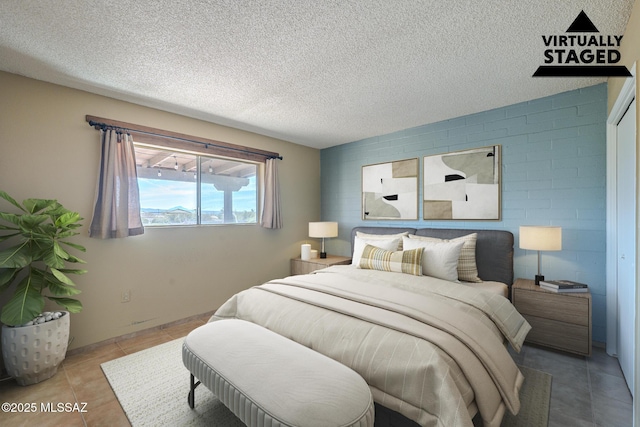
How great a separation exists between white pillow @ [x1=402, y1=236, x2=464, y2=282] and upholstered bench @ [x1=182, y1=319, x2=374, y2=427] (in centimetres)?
→ 179

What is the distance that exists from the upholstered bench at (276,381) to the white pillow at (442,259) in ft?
5.89

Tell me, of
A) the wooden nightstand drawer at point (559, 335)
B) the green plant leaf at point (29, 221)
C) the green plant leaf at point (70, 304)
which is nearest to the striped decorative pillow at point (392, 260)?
the wooden nightstand drawer at point (559, 335)

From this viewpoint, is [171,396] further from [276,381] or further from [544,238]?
[544,238]

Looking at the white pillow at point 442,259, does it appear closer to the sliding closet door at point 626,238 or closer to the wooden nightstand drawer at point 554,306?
the wooden nightstand drawer at point 554,306

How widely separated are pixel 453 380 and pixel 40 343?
9.77 feet

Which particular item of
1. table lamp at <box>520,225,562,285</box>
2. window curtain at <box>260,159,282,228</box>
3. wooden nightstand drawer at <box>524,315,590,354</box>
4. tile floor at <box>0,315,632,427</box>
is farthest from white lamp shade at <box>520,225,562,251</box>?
window curtain at <box>260,159,282,228</box>

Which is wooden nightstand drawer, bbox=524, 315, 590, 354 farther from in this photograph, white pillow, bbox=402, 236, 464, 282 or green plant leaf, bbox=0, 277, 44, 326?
green plant leaf, bbox=0, 277, 44, 326

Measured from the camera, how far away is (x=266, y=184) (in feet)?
13.9

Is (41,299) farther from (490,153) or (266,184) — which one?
(490,153)

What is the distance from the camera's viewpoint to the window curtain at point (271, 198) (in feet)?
13.7

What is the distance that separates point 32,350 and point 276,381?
7.13ft

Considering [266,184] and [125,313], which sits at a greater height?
[266,184]

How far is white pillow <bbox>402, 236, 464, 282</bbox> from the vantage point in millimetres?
2848

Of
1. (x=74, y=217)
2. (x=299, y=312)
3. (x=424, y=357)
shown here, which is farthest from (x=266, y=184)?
(x=424, y=357)
